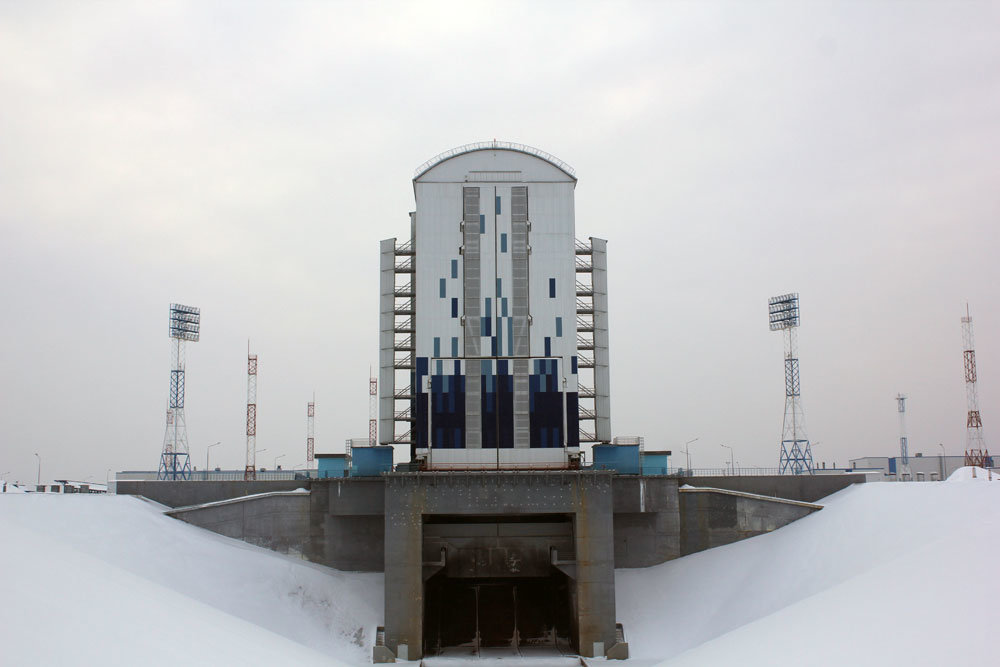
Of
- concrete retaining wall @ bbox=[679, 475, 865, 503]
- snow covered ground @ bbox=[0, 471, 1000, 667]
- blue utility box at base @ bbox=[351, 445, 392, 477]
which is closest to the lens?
snow covered ground @ bbox=[0, 471, 1000, 667]

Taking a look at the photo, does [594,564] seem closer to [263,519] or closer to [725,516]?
[725,516]

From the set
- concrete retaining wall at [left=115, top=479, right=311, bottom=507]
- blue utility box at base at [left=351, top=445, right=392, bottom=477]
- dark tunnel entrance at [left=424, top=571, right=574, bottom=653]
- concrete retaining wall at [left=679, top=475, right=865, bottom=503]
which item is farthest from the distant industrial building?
concrete retaining wall at [left=115, top=479, right=311, bottom=507]

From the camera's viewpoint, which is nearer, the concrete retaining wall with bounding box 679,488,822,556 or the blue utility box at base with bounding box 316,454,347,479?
the concrete retaining wall with bounding box 679,488,822,556

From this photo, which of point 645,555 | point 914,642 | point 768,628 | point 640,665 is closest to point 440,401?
point 645,555

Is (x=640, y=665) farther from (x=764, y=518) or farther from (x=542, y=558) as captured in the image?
(x=764, y=518)

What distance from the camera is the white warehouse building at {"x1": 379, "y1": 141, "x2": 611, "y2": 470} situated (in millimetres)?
59750

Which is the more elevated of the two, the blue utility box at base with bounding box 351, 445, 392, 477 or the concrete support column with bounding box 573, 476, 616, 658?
the blue utility box at base with bounding box 351, 445, 392, 477

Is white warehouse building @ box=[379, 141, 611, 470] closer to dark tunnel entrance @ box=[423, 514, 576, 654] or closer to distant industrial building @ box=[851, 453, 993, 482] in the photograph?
dark tunnel entrance @ box=[423, 514, 576, 654]

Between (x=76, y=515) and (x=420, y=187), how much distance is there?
106 ft

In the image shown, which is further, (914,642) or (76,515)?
(76,515)

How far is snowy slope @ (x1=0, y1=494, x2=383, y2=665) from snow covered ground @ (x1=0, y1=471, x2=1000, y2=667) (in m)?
0.10

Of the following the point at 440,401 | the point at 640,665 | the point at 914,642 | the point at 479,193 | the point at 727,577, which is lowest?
the point at 640,665

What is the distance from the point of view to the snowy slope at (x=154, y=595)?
2305cm

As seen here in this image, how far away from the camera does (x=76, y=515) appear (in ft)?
148
